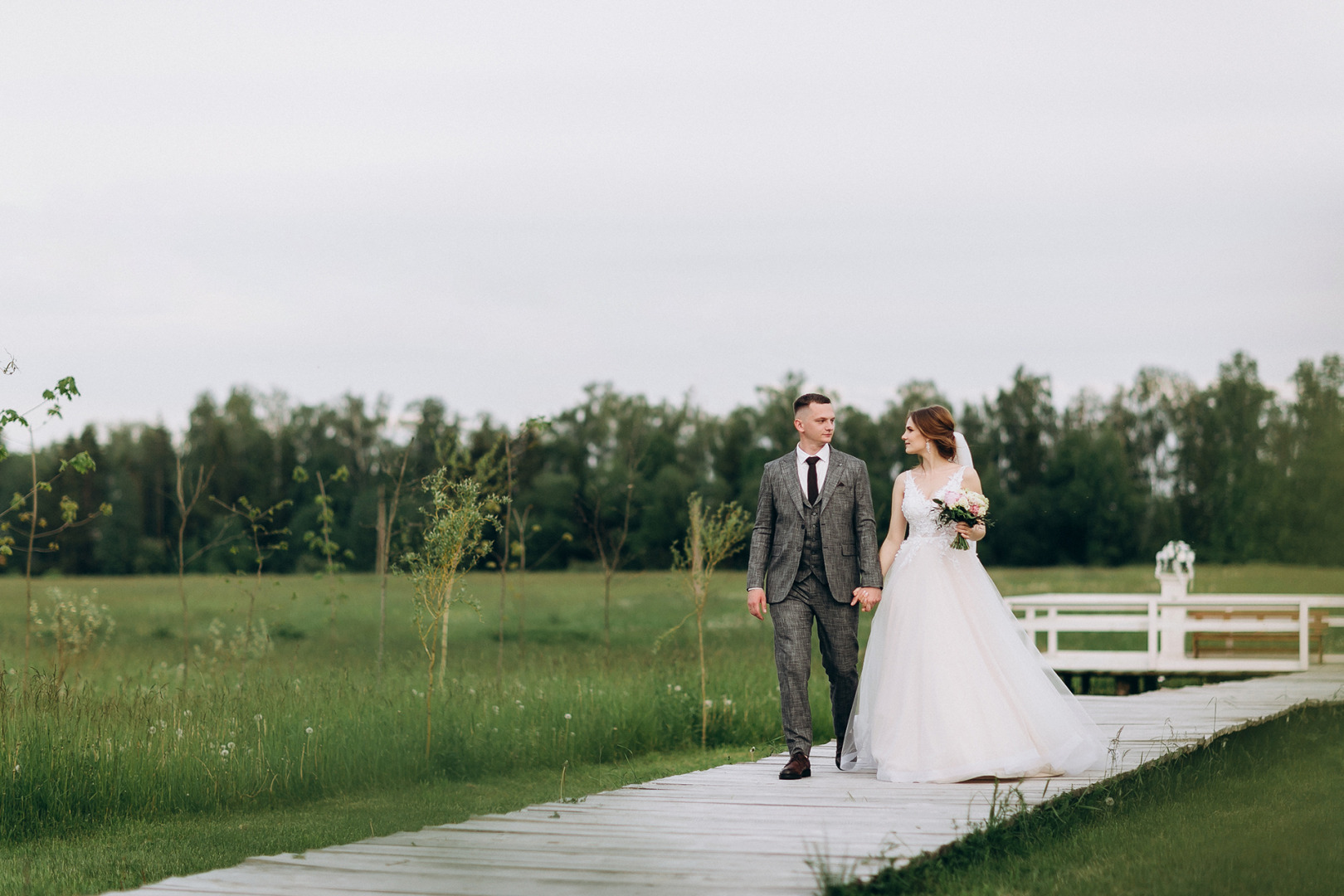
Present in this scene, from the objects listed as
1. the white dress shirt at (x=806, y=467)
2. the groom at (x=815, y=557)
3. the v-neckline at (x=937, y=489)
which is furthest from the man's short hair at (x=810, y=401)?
the v-neckline at (x=937, y=489)

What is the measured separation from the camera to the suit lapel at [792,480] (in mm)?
7379

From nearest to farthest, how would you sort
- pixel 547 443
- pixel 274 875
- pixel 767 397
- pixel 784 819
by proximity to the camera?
pixel 274 875, pixel 784 819, pixel 547 443, pixel 767 397

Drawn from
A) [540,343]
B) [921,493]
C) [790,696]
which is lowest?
[790,696]

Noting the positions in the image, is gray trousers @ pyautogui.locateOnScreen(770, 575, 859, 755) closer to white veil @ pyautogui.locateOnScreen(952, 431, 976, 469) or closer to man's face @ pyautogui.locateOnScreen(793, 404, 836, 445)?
man's face @ pyautogui.locateOnScreen(793, 404, 836, 445)

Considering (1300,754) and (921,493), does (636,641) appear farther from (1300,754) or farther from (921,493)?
(921,493)

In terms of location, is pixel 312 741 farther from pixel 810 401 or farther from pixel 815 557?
pixel 810 401

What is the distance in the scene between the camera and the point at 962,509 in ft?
24.0

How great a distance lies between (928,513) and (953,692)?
1.07 metres

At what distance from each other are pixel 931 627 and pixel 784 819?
188cm

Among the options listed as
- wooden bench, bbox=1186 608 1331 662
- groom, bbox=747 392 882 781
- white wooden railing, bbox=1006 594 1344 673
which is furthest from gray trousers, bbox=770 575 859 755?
wooden bench, bbox=1186 608 1331 662

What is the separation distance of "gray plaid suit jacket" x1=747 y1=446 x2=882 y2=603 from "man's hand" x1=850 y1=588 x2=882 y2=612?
34mm

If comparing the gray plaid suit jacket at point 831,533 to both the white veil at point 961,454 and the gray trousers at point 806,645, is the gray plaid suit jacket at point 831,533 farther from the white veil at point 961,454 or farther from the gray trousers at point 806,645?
the white veil at point 961,454

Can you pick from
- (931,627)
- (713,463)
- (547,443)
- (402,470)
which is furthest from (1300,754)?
(713,463)

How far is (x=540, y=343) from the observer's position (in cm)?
3694
